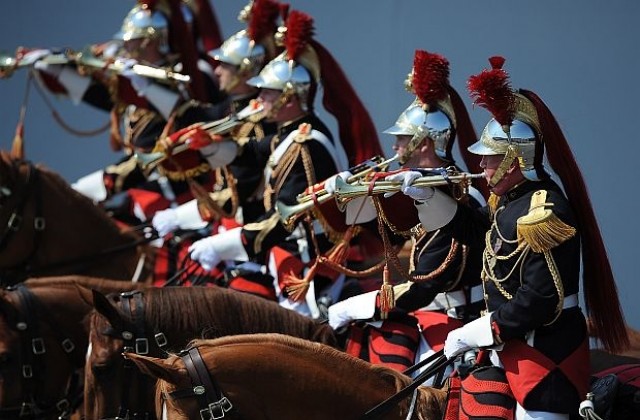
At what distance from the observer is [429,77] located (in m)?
4.17

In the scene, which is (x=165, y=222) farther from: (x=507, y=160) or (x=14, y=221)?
(x=507, y=160)

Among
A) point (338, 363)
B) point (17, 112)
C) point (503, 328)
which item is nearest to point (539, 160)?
point (503, 328)

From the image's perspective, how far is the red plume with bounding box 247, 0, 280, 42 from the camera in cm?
594

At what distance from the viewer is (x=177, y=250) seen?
5805mm

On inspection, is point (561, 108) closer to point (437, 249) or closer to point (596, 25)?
point (596, 25)

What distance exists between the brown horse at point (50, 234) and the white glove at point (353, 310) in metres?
1.63

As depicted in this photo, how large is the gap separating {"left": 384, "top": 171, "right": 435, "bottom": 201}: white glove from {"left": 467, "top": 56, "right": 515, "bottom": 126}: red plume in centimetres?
31

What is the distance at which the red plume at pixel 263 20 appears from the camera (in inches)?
234

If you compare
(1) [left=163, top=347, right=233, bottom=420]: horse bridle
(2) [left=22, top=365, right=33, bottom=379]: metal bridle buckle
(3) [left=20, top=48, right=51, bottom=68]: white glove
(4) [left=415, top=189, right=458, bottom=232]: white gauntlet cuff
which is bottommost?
(2) [left=22, top=365, right=33, bottom=379]: metal bridle buckle

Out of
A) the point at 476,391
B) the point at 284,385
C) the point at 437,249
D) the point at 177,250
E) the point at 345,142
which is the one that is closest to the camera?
the point at 284,385

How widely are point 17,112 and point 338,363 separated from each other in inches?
272

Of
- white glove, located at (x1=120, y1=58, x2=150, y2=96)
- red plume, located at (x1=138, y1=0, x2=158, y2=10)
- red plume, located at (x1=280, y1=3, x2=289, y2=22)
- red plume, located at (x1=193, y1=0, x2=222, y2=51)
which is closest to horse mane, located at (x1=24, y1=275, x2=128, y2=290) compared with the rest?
red plume, located at (x1=280, y1=3, x2=289, y2=22)

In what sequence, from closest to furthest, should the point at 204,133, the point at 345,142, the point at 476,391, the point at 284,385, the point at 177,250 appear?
the point at 284,385
the point at 476,391
the point at 345,142
the point at 204,133
the point at 177,250

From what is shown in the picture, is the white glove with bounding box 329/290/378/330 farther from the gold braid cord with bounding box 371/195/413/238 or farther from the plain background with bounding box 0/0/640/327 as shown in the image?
the plain background with bounding box 0/0/640/327
